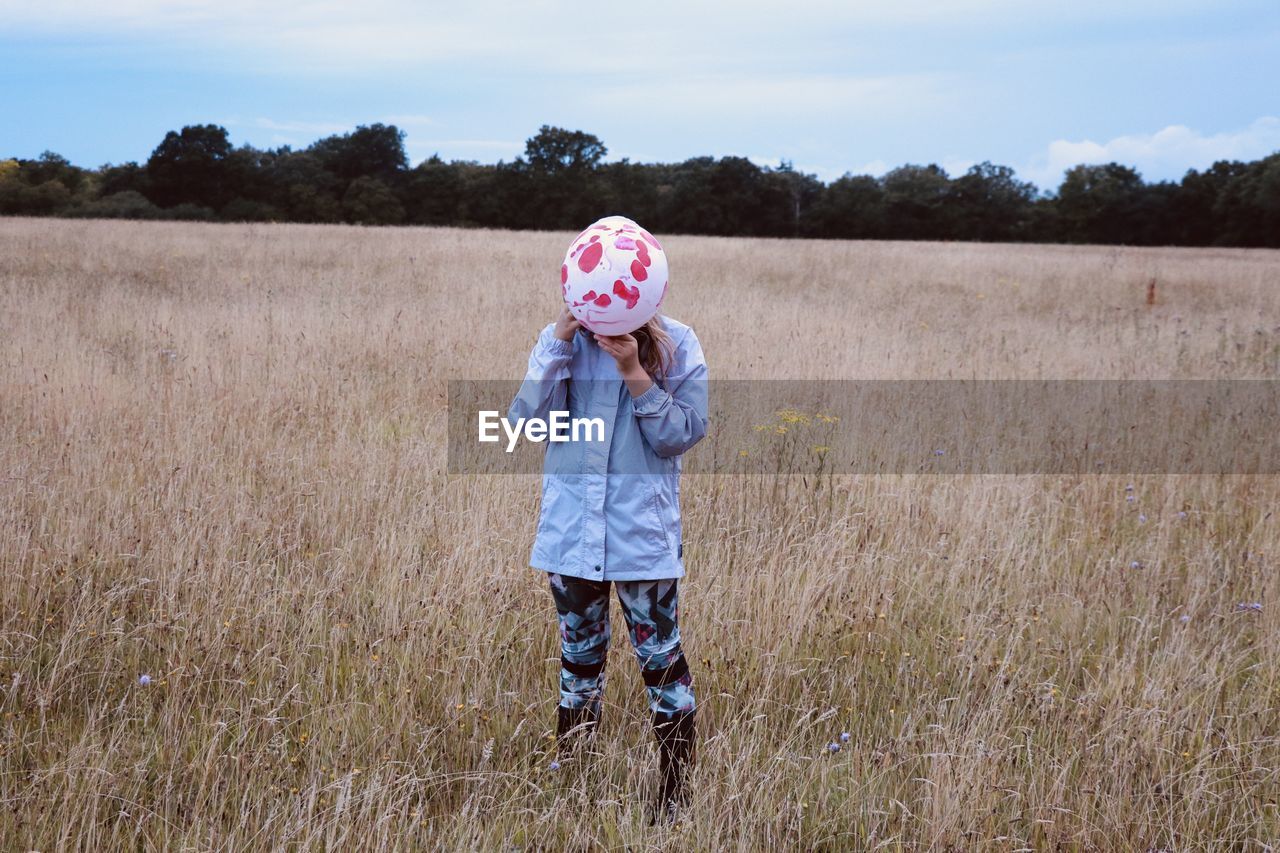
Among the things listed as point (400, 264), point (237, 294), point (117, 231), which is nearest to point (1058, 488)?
point (237, 294)

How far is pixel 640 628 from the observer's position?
238 cm

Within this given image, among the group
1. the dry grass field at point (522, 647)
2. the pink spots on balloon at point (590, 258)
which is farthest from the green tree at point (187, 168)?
the pink spots on balloon at point (590, 258)

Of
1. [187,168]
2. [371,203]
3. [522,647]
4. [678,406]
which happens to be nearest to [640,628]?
[678,406]

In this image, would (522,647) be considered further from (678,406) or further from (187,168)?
(187,168)

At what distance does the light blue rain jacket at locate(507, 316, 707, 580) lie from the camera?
2.30 metres

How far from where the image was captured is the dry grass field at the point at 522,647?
2.51 m

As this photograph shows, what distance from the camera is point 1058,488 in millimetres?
5348

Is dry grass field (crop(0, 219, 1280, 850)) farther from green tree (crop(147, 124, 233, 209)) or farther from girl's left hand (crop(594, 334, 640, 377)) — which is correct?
green tree (crop(147, 124, 233, 209))

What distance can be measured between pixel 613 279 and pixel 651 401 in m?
0.35

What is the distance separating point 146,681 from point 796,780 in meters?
2.10

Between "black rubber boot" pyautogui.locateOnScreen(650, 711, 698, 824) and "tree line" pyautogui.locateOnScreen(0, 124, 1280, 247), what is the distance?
43868 mm

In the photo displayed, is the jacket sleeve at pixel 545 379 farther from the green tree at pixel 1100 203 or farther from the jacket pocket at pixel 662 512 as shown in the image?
the green tree at pixel 1100 203

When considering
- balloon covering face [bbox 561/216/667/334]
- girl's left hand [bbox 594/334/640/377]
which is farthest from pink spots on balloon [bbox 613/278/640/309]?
girl's left hand [bbox 594/334/640/377]

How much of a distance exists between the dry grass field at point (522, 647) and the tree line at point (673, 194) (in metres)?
41.2
